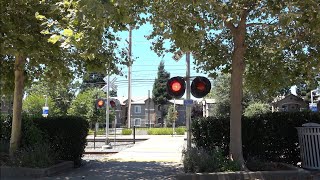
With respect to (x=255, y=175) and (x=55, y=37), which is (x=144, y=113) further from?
(x=55, y=37)

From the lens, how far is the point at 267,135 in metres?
12.2

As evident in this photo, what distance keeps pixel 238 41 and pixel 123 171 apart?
5127mm

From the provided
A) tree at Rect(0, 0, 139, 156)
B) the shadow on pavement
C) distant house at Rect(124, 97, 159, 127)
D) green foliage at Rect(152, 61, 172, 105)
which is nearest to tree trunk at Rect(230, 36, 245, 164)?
the shadow on pavement

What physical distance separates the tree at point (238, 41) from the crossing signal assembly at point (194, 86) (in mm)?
739

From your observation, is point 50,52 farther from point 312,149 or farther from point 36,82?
point 312,149

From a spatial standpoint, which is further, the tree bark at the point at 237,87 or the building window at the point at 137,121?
the building window at the point at 137,121

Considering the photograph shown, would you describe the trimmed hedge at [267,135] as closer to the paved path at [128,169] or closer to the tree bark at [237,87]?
the tree bark at [237,87]

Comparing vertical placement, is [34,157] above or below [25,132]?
below

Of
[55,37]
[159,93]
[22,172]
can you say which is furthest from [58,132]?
[159,93]

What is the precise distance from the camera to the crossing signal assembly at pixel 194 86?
1125 cm

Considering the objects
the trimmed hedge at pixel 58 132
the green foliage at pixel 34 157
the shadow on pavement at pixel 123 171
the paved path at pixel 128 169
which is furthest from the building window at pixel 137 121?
the green foliage at pixel 34 157

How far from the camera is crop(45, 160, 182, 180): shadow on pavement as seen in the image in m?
11.1

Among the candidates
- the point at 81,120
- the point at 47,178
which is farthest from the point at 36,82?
the point at 47,178

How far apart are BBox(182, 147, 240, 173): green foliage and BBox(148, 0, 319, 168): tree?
39 cm
